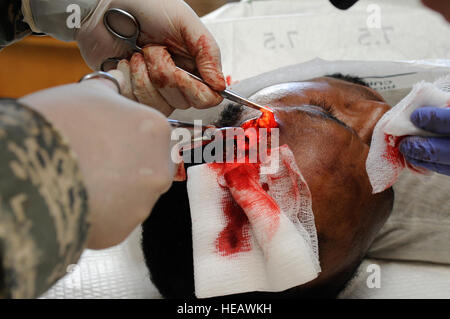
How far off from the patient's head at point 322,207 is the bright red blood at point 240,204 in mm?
91

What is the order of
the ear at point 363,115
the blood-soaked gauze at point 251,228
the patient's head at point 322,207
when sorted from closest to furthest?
the blood-soaked gauze at point 251,228 < the patient's head at point 322,207 < the ear at point 363,115

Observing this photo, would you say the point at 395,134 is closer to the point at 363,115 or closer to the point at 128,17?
the point at 363,115

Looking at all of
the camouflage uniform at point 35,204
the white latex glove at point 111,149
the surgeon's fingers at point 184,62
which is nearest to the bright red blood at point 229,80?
the surgeon's fingers at point 184,62

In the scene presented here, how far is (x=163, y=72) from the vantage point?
0.81 metres

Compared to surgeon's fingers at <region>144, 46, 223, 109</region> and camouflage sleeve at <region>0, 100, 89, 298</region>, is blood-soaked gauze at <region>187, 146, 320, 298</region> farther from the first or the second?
camouflage sleeve at <region>0, 100, 89, 298</region>

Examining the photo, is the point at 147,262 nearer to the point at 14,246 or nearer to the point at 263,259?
the point at 263,259

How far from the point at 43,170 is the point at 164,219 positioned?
459 mm

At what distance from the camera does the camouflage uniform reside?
12.8 inches

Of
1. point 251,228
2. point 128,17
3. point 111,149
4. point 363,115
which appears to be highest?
point 128,17

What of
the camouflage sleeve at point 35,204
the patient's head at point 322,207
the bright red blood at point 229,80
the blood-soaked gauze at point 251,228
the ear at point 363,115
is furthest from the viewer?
the bright red blood at point 229,80

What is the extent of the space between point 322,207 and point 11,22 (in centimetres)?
81

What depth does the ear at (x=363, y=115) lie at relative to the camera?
35.4 inches

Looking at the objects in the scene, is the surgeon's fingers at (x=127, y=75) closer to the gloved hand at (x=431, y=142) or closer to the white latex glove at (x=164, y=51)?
the white latex glove at (x=164, y=51)

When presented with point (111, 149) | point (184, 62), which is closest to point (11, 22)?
point (184, 62)
